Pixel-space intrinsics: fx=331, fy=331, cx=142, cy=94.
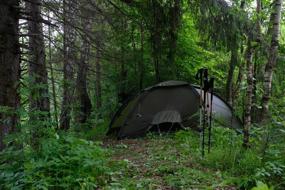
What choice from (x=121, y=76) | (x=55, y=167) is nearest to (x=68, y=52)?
(x=55, y=167)

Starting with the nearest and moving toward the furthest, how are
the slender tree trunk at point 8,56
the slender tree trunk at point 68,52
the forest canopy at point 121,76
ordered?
the forest canopy at point 121,76 → the slender tree trunk at point 8,56 → the slender tree trunk at point 68,52

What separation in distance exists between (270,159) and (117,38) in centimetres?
676

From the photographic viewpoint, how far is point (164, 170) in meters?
5.12

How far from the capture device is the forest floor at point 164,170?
4469 millimetres

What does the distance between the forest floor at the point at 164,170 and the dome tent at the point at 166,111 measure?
131 centimetres

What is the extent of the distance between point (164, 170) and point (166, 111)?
13.0 ft

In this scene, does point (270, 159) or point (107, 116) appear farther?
point (107, 116)

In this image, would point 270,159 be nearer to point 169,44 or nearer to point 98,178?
point 98,178

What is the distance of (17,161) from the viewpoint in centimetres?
440

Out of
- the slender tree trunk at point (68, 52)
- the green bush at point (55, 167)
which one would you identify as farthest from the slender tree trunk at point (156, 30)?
the green bush at point (55, 167)

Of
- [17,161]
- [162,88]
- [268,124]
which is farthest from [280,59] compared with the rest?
[17,161]

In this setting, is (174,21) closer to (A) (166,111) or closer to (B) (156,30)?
(B) (156,30)

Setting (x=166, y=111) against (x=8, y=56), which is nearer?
(x=8, y=56)

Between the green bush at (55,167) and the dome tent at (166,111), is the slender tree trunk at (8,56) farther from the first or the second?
the dome tent at (166,111)
